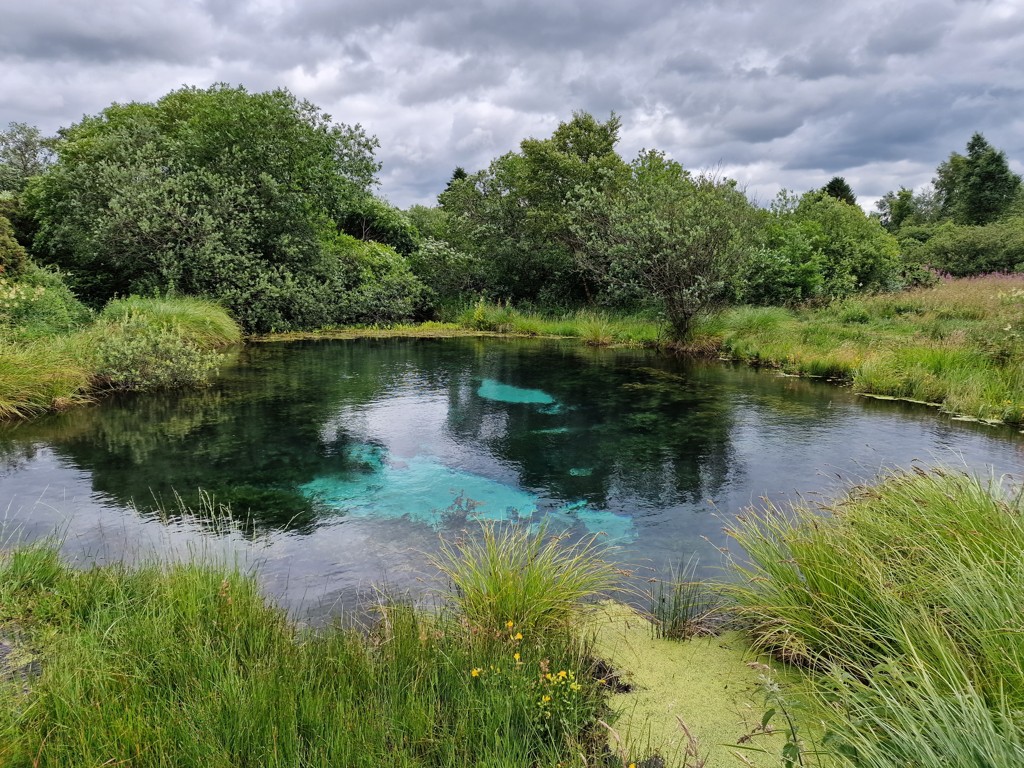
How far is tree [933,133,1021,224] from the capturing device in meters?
33.6

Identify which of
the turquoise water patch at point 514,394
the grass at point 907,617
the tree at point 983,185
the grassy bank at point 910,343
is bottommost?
the turquoise water patch at point 514,394

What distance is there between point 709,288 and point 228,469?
13.3m

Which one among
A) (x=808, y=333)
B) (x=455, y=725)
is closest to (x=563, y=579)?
(x=455, y=725)

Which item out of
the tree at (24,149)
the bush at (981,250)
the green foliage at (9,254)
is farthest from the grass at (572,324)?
the tree at (24,149)

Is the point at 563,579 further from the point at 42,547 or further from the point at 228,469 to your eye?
the point at 228,469

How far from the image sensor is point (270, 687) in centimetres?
236

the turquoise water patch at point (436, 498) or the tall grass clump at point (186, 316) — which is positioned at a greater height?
the tall grass clump at point (186, 316)

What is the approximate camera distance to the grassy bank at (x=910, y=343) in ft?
30.9

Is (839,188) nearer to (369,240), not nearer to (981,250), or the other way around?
(981,250)

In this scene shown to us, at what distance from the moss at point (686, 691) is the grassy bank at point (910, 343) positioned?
8.33 m

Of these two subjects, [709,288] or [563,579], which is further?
[709,288]

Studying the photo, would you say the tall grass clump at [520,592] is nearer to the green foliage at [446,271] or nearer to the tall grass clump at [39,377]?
the tall grass clump at [39,377]

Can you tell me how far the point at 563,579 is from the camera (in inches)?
142

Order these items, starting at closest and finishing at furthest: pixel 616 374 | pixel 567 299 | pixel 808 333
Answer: pixel 616 374 < pixel 808 333 < pixel 567 299
